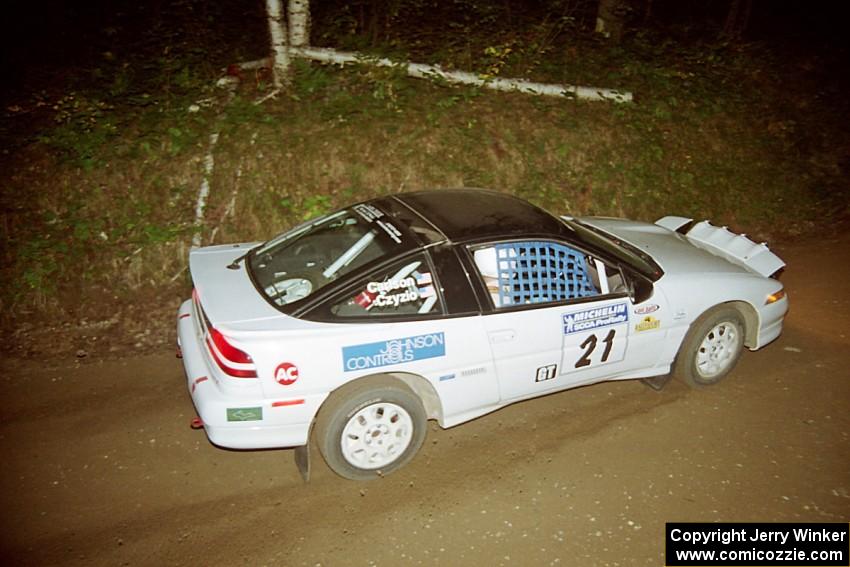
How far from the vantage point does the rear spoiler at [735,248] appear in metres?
5.51

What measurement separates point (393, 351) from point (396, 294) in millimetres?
364

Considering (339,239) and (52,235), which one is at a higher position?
(339,239)

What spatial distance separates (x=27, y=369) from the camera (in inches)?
209

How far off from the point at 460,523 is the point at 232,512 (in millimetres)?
1425

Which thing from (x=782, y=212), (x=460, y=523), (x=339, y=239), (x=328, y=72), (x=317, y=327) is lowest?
(x=460, y=523)

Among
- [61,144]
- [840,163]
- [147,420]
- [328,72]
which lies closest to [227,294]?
[147,420]

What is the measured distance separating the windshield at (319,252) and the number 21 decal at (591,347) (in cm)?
154

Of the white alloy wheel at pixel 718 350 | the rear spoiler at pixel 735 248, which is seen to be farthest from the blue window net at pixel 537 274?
the rear spoiler at pixel 735 248

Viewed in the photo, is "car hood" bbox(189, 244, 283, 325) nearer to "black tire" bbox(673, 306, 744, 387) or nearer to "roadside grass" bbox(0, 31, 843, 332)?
"roadside grass" bbox(0, 31, 843, 332)

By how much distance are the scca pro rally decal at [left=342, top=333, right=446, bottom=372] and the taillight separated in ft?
1.84

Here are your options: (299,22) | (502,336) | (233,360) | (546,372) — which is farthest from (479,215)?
(299,22)

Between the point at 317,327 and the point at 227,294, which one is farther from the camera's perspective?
the point at 227,294

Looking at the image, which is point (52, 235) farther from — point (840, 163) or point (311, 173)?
point (840, 163)

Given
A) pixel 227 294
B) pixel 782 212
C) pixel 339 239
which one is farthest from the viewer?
pixel 782 212
